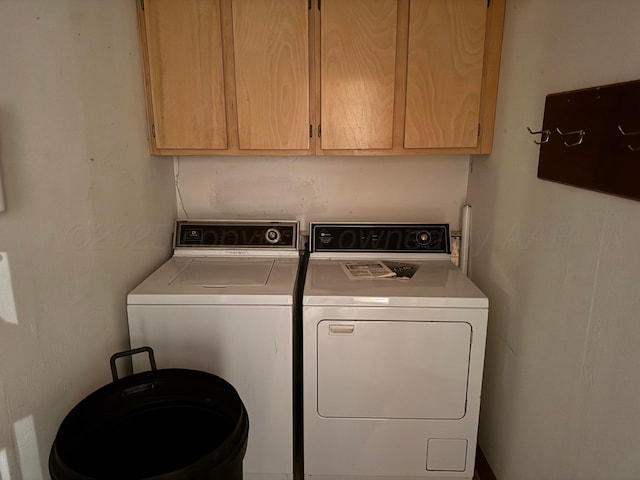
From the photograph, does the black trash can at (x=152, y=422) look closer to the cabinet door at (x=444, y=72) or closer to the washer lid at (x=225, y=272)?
the washer lid at (x=225, y=272)

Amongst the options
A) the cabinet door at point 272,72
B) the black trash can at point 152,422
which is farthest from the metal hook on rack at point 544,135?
the black trash can at point 152,422

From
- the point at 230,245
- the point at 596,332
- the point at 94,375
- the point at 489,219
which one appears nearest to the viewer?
Answer: the point at 596,332

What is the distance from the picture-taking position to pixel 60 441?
1.05 meters

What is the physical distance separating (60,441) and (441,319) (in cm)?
126

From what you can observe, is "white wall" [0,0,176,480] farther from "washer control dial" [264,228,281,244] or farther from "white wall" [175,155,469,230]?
"washer control dial" [264,228,281,244]

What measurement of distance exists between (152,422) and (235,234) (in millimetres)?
1047

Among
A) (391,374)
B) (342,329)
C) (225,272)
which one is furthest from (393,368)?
(225,272)

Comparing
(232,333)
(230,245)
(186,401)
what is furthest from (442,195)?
(186,401)

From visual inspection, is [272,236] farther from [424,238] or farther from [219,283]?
[424,238]

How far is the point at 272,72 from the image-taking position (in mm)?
1841

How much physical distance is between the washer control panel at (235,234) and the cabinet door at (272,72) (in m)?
0.44

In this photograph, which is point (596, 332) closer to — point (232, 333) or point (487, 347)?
point (487, 347)

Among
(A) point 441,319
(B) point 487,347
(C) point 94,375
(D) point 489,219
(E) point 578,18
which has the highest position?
(E) point 578,18

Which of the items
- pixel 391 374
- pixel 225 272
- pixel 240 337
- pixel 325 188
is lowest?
pixel 391 374
